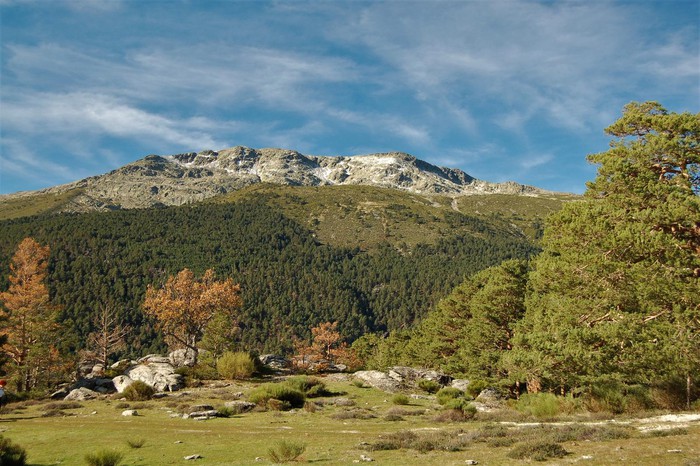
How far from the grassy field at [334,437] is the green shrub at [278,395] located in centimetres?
254

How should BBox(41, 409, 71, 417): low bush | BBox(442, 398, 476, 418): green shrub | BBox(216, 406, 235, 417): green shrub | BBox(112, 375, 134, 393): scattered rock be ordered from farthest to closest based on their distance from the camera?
1. BBox(112, 375, 134, 393): scattered rock
2. BBox(41, 409, 71, 417): low bush
3. BBox(216, 406, 235, 417): green shrub
4. BBox(442, 398, 476, 418): green shrub

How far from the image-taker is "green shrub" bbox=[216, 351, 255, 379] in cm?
4972

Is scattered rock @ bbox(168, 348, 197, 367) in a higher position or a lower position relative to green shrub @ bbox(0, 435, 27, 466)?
lower

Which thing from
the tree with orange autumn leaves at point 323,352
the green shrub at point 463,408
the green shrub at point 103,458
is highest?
the green shrub at point 103,458

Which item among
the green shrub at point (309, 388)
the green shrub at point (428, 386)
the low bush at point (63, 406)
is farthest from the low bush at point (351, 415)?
the low bush at point (63, 406)

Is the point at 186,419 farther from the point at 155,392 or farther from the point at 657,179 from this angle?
the point at 657,179

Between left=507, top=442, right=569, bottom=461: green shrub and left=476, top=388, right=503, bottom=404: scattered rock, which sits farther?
left=476, top=388, right=503, bottom=404: scattered rock

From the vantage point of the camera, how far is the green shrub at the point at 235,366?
49.7 metres

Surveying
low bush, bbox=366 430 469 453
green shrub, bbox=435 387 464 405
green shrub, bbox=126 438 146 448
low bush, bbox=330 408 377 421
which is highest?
low bush, bbox=366 430 469 453

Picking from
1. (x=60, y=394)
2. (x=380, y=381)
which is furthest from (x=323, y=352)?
(x=60, y=394)

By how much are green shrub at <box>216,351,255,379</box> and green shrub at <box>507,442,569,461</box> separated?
138 feet

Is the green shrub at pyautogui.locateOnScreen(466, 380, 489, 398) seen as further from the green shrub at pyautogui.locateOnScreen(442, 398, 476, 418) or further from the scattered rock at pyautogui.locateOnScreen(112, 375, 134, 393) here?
the scattered rock at pyautogui.locateOnScreen(112, 375, 134, 393)

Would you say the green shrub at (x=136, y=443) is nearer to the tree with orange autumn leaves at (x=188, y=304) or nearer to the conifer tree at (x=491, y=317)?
the conifer tree at (x=491, y=317)

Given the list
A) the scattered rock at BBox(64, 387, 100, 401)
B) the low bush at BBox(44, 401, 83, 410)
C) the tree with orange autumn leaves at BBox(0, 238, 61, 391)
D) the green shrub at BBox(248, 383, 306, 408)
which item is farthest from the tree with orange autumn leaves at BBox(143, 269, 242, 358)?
the green shrub at BBox(248, 383, 306, 408)
